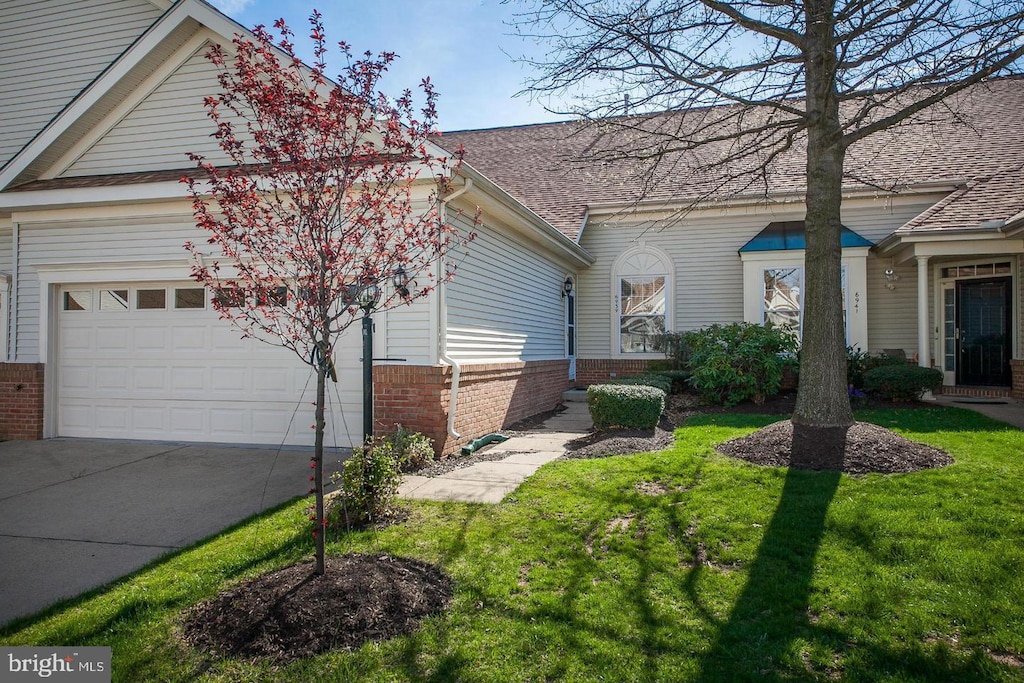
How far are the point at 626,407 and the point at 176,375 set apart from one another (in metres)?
6.42

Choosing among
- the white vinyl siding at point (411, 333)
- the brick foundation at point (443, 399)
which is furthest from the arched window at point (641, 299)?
the white vinyl siding at point (411, 333)

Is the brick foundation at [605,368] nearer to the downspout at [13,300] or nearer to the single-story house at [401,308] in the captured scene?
the single-story house at [401,308]

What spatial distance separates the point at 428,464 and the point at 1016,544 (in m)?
5.42

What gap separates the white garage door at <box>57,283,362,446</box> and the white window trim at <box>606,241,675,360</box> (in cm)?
859

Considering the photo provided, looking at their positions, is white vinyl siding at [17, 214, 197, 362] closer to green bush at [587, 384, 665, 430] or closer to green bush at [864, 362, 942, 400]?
green bush at [587, 384, 665, 430]

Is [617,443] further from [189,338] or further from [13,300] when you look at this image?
[13,300]

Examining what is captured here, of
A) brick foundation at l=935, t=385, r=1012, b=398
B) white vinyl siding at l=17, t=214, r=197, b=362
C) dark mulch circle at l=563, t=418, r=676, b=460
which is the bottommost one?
dark mulch circle at l=563, t=418, r=676, b=460

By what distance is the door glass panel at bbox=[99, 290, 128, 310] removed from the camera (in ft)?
29.4

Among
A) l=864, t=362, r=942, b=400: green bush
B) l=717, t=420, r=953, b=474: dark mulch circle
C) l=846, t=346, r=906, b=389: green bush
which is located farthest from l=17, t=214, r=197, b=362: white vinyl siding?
l=846, t=346, r=906, b=389: green bush

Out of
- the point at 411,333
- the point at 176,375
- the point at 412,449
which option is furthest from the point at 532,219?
the point at 176,375

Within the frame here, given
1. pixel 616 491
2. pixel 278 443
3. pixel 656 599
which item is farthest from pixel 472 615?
pixel 278 443

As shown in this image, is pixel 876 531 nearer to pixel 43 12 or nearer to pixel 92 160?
pixel 92 160

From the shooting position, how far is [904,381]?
34.7ft

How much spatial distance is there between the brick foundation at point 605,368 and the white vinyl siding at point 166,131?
9.51 metres
